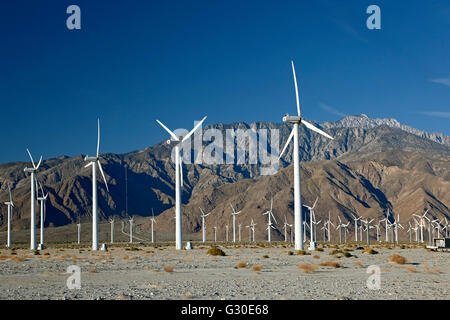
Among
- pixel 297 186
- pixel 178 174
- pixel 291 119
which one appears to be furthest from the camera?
pixel 178 174

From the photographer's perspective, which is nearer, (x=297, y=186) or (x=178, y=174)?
(x=297, y=186)

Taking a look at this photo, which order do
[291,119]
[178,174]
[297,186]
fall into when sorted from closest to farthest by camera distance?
[297,186] → [291,119] → [178,174]

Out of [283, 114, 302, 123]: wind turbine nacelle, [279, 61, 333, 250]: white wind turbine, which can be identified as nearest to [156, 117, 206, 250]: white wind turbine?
[283, 114, 302, 123]: wind turbine nacelle

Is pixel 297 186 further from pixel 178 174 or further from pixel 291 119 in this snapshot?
pixel 178 174

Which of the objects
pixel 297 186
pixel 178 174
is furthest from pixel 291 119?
pixel 178 174

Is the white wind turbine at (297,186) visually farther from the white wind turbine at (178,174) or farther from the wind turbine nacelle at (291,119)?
the white wind turbine at (178,174)

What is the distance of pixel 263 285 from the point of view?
23703 millimetres

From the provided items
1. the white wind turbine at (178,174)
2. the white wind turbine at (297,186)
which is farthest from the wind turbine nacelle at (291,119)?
the white wind turbine at (178,174)

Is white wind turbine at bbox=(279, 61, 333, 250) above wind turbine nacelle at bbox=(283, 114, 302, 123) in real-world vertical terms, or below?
below

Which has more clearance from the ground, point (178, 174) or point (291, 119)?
point (291, 119)

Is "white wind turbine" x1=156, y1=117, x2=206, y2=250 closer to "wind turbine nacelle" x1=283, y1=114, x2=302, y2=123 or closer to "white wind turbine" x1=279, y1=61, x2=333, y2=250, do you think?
"wind turbine nacelle" x1=283, y1=114, x2=302, y2=123

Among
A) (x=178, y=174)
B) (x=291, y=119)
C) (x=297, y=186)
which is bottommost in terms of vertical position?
(x=297, y=186)
